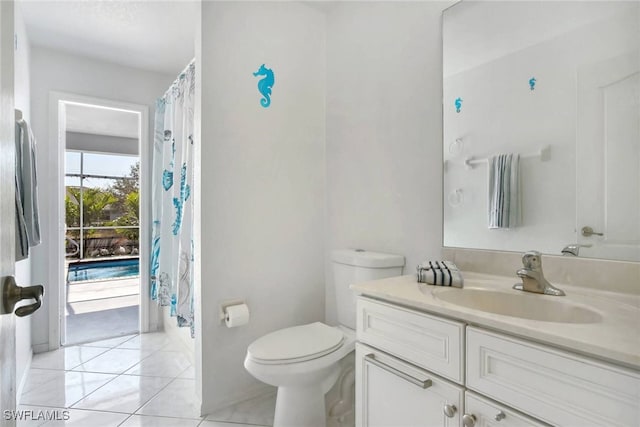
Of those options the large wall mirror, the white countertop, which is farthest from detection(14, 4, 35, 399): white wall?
the large wall mirror

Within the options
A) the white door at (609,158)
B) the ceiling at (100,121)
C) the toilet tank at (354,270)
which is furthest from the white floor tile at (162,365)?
the ceiling at (100,121)

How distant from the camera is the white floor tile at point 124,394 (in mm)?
1883

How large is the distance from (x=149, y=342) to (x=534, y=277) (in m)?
2.96

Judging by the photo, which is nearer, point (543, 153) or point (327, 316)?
point (543, 153)

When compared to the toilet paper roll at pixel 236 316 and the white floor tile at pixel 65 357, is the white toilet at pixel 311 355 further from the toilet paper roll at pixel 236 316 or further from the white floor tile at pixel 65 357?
the white floor tile at pixel 65 357

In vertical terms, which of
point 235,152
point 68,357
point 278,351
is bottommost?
point 68,357

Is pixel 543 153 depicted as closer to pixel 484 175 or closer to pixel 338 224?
pixel 484 175

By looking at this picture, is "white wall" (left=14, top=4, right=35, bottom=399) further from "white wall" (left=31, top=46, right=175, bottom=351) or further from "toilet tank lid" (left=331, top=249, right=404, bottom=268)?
"toilet tank lid" (left=331, top=249, right=404, bottom=268)

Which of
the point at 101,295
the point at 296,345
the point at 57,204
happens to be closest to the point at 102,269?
the point at 101,295

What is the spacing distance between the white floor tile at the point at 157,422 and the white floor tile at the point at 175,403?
34 mm

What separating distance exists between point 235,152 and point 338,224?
0.79 m

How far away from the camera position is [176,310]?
84.9 inches

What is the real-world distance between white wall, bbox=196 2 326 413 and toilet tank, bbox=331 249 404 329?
15.4 inches

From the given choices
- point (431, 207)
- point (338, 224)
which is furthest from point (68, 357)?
point (431, 207)
